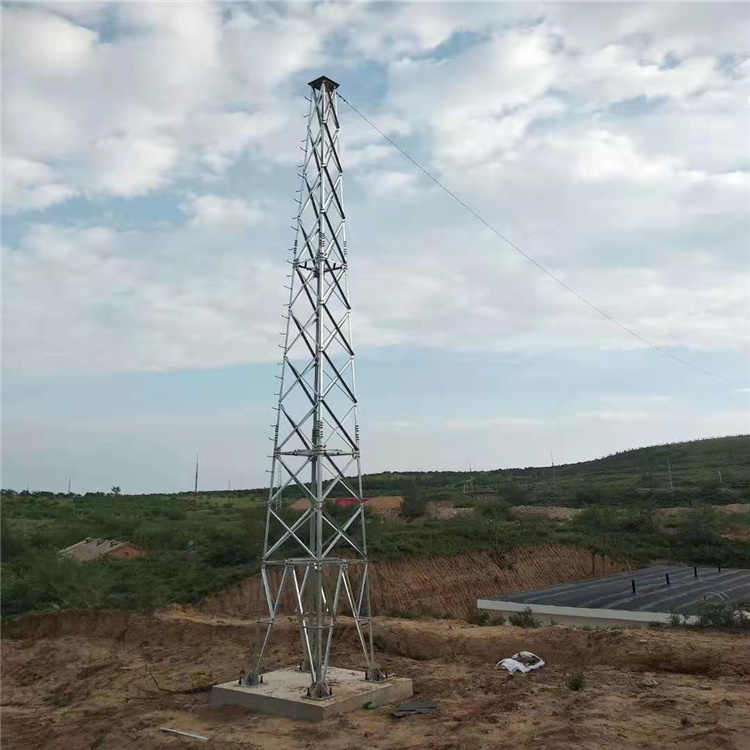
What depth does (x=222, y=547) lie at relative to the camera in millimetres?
31375

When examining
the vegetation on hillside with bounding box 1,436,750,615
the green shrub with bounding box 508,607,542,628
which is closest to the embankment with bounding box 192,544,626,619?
the vegetation on hillside with bounding box 1,436,750,615

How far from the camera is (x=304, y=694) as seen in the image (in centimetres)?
1211

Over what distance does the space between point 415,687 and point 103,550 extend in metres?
25.4

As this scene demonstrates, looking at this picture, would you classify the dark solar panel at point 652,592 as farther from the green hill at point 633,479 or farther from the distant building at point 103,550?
the green hill at point 633,479

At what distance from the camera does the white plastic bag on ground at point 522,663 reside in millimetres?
14703

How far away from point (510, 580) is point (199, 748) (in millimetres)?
25049

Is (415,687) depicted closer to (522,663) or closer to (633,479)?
(522,663)

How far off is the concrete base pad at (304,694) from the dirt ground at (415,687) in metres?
0.23

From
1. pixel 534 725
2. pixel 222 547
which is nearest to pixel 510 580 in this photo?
pixel 222 547

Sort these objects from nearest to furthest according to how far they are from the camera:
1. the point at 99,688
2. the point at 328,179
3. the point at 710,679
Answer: the point at 710,679
the point at 328,179
the point at 99,688

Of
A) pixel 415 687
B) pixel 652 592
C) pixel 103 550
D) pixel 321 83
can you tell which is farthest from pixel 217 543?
pixel 321 83

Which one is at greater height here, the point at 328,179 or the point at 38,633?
the point at 328,179

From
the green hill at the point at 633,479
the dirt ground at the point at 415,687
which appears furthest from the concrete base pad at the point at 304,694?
the green hill at the point at 633,479

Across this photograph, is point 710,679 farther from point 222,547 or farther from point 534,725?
point 222,547
